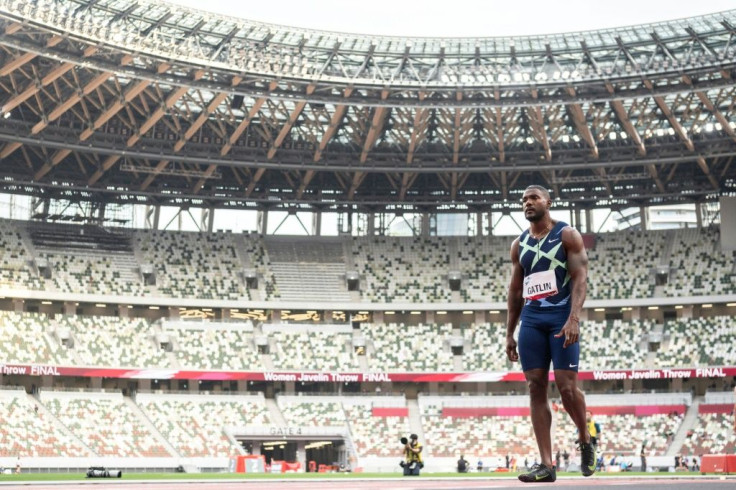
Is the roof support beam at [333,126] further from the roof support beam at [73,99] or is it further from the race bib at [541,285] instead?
the race bib at [541,285]

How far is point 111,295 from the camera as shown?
6372cm

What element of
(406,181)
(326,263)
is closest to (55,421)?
(326,263)

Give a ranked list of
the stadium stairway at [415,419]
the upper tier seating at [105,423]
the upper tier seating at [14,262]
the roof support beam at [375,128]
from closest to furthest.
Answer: the roof support beam at [375,128]
the upper tier seating at [105,423]
the stadium stairway at [415,419]
the upper tier seating at [14,262]

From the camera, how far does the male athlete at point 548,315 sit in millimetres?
8148

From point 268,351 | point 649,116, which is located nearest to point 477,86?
point 649,116

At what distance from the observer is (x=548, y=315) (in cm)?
822

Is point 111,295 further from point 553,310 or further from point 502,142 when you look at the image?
point 553,310

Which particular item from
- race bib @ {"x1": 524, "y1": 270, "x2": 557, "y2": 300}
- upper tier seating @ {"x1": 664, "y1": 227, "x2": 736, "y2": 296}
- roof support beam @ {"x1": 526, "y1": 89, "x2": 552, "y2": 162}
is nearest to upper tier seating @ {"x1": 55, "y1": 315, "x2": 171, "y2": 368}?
roof support beam @ {"x1": 526, "y1": 89, "x2": 552, "y2": 162}

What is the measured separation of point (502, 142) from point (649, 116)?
8.48 metres

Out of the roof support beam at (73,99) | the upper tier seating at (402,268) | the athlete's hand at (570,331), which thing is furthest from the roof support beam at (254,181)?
the athlete's hand at (570,331)

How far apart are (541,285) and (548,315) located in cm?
27

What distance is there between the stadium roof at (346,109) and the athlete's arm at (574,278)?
37491 mm

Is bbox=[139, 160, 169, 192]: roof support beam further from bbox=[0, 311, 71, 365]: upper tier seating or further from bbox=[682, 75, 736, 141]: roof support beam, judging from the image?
bbox=[682, 75, 736, 141]: roof support beam

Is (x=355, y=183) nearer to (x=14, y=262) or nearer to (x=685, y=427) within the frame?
(x=14, y=262)
